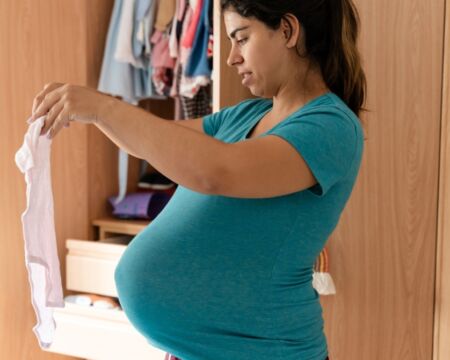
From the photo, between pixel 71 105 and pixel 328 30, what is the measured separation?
1.41 ft

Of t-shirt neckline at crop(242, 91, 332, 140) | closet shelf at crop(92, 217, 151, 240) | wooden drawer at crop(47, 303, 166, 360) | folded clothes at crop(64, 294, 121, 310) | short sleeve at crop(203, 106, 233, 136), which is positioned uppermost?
t-shirt neckline at crop(242, 91, 332, 140)

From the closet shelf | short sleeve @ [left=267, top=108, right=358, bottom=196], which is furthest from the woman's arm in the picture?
the closet shelf

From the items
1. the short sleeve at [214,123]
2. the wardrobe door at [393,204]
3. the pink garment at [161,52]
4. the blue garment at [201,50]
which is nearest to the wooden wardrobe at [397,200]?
the wardrobe door at [393,204]

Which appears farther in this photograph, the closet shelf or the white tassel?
the closet shelf

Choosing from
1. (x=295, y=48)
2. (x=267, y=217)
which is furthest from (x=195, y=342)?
(x=295, y=48)

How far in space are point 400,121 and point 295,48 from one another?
0.81 m

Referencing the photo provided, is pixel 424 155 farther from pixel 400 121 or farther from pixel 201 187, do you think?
pixel 201 187

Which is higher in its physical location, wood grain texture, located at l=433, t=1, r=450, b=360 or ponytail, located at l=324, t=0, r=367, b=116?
ponytail, located at l=324, t=0, r=367, b=116

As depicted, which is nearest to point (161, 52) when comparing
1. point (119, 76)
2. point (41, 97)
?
point (119, 76)

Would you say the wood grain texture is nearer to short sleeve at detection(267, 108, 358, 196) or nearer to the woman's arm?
→ short sleeve at detection(267, 108, 358, 196)

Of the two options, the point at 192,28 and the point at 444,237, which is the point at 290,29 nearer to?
the point at 444,237

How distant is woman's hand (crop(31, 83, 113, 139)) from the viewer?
0.94 metres

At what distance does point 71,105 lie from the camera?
3.13 ft

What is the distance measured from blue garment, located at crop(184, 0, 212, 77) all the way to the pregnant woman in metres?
1.08
